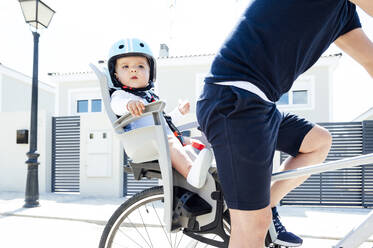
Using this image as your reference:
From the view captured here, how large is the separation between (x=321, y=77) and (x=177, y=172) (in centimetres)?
1020

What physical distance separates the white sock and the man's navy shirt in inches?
14.3

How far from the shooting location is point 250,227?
1.11 meters

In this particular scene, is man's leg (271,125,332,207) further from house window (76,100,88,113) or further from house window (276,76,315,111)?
house window (76,100,88,113)

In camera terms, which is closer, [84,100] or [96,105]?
[84,100]

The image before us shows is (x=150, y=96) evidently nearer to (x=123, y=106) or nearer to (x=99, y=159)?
(x=123, y=106)

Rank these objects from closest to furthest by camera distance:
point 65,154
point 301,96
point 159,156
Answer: point 159,156, point 65,154, point 301,96

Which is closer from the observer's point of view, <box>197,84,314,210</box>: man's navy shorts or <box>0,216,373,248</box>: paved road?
<box>197,84,314,210</box>: man's navy shorts

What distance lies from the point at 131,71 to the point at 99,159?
4665mm

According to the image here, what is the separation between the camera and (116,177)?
6129mm

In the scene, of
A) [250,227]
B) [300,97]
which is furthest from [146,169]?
[300,97]

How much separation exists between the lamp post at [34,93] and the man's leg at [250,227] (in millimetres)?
4950

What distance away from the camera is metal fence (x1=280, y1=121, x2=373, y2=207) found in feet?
17.5

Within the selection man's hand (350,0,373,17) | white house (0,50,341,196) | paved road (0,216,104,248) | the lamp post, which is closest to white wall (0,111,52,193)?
white house (0,50,341,196)

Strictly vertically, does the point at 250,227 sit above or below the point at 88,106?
below
